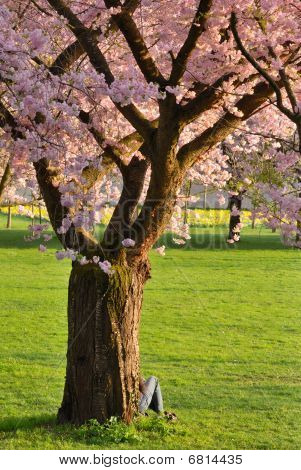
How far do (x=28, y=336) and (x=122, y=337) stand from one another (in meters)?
8.34

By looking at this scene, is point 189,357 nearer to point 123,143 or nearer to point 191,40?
point 123,143

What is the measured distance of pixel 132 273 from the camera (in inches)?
356

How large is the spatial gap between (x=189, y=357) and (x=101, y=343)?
20.6 ft

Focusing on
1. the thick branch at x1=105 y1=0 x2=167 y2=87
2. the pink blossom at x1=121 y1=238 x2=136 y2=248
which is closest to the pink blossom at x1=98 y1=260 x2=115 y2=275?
the pink blossom at x1=121 y1=238 x2=136 y2=248

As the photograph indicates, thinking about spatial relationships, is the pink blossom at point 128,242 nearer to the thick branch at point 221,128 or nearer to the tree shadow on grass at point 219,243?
the thick branch at point 221,128

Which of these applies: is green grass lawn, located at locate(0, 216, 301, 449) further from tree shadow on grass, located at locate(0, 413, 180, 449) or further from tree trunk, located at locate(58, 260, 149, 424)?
tree trunk, located at locate(58, 260, 149, 424)

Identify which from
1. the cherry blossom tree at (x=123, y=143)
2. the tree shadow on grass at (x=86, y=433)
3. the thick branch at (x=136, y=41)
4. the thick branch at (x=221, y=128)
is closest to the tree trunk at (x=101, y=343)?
the cherry blossom tree at (x=123, y=143)

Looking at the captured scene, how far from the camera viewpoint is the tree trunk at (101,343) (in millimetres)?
8758

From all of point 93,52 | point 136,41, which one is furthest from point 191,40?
point 93,52

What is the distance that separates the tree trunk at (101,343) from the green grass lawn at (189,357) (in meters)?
0.37

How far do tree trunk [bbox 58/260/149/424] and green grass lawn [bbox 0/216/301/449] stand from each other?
37 cm

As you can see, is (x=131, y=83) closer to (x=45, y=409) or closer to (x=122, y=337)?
(x=122, y=337)

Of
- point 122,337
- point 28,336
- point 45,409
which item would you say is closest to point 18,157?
point 122,337

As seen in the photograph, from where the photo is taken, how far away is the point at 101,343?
8766 millimetres
